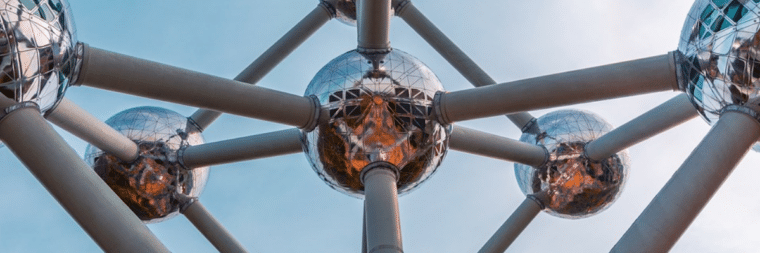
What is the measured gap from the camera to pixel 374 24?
783cm

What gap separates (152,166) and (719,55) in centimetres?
626

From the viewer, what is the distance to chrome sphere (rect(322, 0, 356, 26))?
1221cm

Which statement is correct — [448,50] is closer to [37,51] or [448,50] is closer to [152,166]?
[152,166]

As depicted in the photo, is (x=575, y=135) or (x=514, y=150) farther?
(x=575, y=135)

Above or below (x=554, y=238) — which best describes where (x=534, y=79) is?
below

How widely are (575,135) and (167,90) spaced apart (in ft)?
19.2

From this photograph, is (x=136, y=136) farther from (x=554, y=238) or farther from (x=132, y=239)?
(x=554, y=238)

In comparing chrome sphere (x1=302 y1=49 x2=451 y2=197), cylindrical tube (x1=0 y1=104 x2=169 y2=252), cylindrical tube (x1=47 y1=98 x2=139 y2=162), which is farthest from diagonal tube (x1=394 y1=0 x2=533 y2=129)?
cylindrical tube (x1=0 y1=104 x2=169 y2=252)

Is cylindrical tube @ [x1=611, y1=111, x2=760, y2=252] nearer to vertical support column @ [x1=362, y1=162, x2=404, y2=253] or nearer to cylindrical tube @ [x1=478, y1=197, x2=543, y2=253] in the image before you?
vertical support column @ [x1=362, y1=162, x2=404, y2=253]

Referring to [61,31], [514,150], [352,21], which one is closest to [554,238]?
[352,21]

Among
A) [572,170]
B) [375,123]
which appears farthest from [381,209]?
[572,170]

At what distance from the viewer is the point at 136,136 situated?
31.6 feet

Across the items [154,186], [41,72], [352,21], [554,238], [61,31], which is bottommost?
[41,72]

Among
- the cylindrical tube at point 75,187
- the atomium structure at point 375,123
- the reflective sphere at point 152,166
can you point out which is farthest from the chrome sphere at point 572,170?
the cylindrical tube at point 75,187
